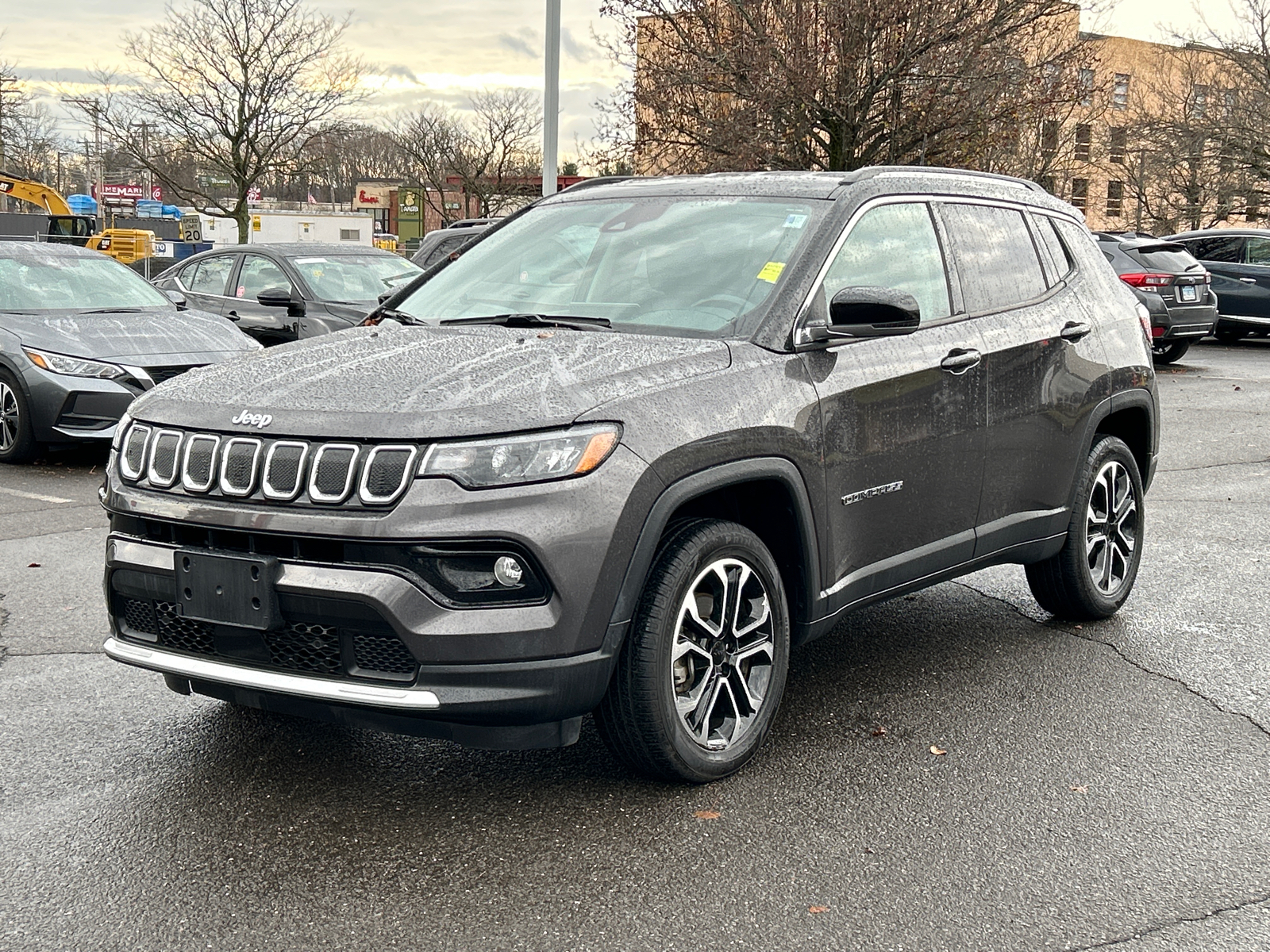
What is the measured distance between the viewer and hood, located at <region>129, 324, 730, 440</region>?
3.42 m

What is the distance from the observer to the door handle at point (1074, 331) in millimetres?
5367

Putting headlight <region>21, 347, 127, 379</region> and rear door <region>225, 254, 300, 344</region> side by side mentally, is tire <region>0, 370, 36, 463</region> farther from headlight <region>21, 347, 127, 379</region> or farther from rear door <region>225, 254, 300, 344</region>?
rear door <region>225, 254, 300, 344</region>

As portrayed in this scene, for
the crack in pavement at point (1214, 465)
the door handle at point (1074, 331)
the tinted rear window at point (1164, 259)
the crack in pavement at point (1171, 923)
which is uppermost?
the tinted rear window at point (1164, 259)

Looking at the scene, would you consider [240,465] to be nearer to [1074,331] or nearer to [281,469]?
[281,469]

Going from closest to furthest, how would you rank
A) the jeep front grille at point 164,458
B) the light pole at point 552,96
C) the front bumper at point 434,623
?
the front bumper at point 434,623 → the jeep front grille at point 164,458 → the light pole at point 552,96

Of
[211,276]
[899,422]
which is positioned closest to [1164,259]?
[211,276]

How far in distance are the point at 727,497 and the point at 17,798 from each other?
223 centimetres

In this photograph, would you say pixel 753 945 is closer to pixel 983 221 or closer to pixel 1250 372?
pixel 983 221

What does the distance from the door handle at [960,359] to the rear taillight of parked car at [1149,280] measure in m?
14.5

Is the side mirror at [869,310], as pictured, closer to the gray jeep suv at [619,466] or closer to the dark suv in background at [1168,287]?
the gray jeep suv at [619,466]

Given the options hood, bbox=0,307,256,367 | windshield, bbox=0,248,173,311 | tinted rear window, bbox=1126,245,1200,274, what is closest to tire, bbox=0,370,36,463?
hood, bbox=0,307,256,367

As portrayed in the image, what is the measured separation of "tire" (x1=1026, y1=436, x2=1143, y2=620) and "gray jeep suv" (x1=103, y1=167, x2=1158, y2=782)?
162 millimetres

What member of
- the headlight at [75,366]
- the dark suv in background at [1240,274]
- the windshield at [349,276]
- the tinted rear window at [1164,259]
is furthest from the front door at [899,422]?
the dark suv in background at [1240,274]

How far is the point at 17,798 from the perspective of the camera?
3.86 meters
